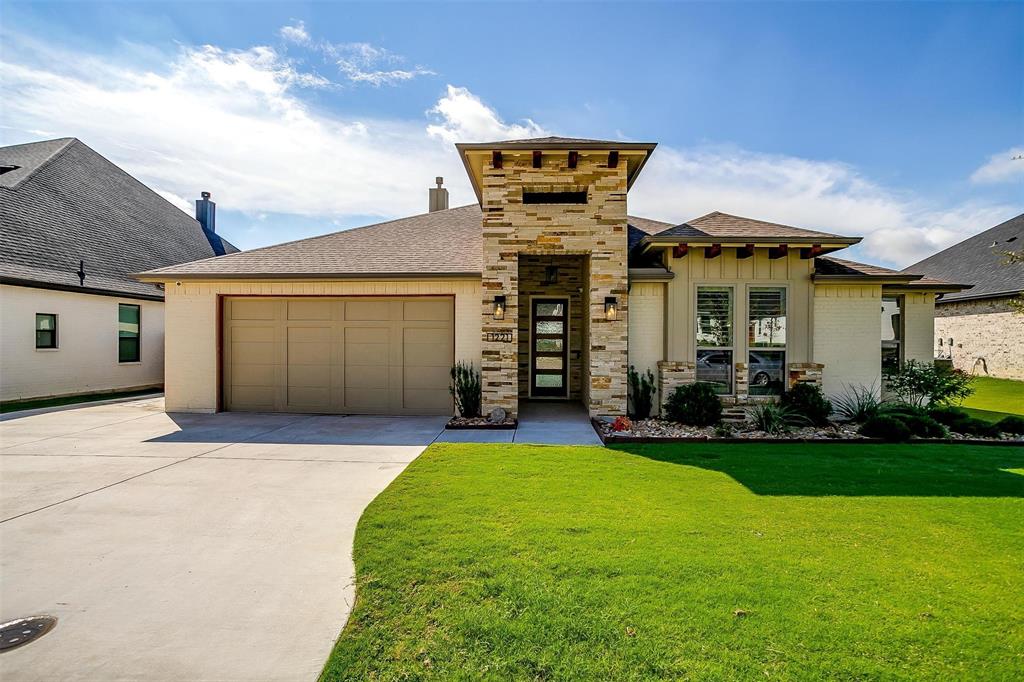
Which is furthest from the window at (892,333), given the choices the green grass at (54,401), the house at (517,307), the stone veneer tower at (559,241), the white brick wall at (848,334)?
the green grass at (54,401)

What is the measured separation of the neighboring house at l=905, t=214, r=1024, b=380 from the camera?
56.9 feet

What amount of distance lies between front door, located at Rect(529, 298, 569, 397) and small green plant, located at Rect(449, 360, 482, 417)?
2685 millimetres

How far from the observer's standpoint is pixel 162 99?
26.8 feet

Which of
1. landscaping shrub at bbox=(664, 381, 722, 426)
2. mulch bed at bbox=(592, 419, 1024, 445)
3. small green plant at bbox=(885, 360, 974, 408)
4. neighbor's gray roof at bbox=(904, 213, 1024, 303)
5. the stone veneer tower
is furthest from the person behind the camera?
neighbor's gray roof at bbox=(904, 213, 1024, 303)

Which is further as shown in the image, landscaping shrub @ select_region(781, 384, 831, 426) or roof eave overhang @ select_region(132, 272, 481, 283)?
roof eave overhang @ select_region(132, 272, 481, 283)

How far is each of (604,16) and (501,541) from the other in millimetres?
9433

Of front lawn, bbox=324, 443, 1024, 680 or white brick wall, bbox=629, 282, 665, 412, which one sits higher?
white brick wall, bbox=629, 282, 665, 412

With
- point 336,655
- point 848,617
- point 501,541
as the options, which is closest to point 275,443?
point 501,541

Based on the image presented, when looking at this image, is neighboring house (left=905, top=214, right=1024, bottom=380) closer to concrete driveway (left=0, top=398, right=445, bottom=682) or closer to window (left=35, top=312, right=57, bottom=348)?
concrete driveway (left=0, top=398, right=445, bottom=682)

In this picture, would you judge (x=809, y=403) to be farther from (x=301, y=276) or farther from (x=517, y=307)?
(x=301, y=276)

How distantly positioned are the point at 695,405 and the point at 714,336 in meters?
1.54

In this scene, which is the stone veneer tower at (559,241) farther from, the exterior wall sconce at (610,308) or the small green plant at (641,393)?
the small green plant at (641,393)

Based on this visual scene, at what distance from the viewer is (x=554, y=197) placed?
30.2 ft

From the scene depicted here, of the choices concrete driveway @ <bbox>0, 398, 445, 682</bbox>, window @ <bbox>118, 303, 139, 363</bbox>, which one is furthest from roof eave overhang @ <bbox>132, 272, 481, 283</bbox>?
window @ <bbox>118, 303, 139, 363</bbox>
